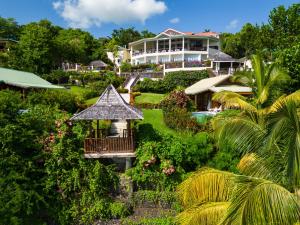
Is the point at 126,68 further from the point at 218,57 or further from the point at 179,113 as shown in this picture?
the point at 179,113

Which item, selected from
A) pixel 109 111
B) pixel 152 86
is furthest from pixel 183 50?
pixel 109 111

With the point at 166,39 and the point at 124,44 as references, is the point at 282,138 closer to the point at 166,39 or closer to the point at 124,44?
the point at 166,39

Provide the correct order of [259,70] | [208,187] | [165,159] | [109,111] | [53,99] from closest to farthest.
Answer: [208,187] → [259,70] → [109,111] → [165,159] → [53,99]

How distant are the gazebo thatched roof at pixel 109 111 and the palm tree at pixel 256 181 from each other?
848 cm

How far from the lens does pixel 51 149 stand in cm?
1873

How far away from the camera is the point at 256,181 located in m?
7.05

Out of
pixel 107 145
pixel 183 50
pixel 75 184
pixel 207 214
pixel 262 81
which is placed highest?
pixel 183 50

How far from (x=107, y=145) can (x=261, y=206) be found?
13.1m

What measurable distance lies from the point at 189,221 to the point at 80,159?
1148 centimetres

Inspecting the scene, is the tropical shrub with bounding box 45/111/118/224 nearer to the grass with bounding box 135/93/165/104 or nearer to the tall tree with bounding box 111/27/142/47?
the grass with bounding box 135/93/165/104

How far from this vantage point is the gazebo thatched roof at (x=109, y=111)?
18078mm

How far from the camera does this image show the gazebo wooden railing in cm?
1872

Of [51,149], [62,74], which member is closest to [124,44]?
[62,74]

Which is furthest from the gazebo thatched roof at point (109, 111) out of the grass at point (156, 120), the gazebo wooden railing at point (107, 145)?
the grass at point (156, 120)
